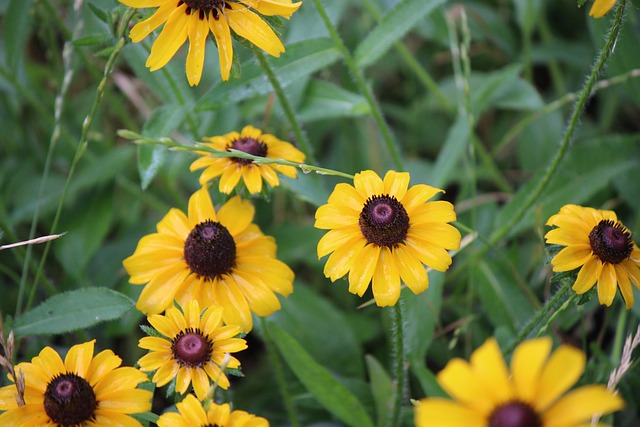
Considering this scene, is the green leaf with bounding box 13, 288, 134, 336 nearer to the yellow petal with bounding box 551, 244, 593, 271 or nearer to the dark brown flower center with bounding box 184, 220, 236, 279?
the dark brown flower center with bounding box 184, 220, 236, 279

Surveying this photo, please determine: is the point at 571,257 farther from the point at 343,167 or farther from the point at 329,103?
the point at 343,167

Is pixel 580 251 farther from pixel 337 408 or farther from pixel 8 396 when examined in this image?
pixel 8 396

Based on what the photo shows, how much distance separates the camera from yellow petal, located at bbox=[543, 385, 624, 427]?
851 millimetres

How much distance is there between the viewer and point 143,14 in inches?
63.9

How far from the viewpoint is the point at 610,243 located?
1412 millimetres

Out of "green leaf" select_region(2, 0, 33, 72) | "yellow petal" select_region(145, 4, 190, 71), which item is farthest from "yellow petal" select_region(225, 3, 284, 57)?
"green leaf" select_region(2, 0, 33, 72)

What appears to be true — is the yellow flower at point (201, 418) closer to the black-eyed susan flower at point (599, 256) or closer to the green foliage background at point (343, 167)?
the green foliage background at point (343, 167)

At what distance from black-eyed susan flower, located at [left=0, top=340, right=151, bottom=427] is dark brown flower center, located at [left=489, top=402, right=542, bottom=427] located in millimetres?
708

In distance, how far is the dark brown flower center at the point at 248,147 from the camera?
164 centimetres

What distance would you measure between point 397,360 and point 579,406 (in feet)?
2.49

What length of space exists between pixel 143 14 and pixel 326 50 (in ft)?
1.78

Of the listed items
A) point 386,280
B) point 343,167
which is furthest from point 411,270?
point 343,167

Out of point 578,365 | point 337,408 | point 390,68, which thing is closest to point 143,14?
point 337,408

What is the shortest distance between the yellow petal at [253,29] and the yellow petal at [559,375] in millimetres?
878
